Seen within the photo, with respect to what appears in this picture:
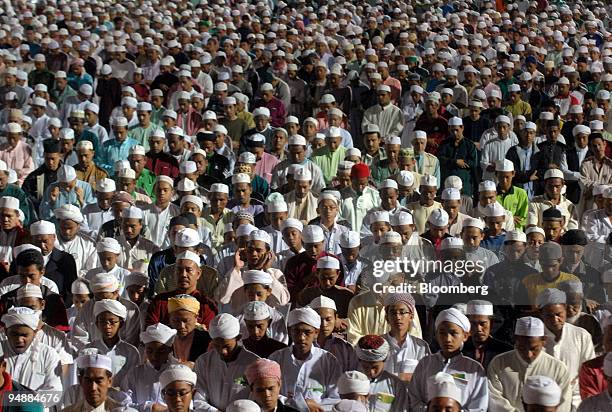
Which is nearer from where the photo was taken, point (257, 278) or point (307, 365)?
point (307, 365)

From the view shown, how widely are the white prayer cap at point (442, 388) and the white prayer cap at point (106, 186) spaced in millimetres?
5248

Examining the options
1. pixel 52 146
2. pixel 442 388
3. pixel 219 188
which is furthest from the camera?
pixel 52 146

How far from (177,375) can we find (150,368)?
71 cm

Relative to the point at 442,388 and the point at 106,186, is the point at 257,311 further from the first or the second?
the point at 106,186

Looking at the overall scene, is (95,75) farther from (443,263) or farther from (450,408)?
(450,408)

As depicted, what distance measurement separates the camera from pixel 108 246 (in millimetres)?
9859

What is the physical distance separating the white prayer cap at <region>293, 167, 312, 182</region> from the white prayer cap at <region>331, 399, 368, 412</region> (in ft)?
15.6

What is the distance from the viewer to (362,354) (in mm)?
7777

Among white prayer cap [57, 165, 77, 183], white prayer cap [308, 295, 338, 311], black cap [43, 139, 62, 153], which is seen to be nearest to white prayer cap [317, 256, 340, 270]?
white prayer cap [308, 295, 338, 311]

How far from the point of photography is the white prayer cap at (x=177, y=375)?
7.33m

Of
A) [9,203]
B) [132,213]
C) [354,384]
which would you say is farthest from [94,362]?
[9,203]

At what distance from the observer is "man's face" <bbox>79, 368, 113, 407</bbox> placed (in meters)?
7.44

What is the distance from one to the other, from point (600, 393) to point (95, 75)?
12.3 meters

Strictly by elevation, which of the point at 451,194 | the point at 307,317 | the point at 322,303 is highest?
the point at 307,317
